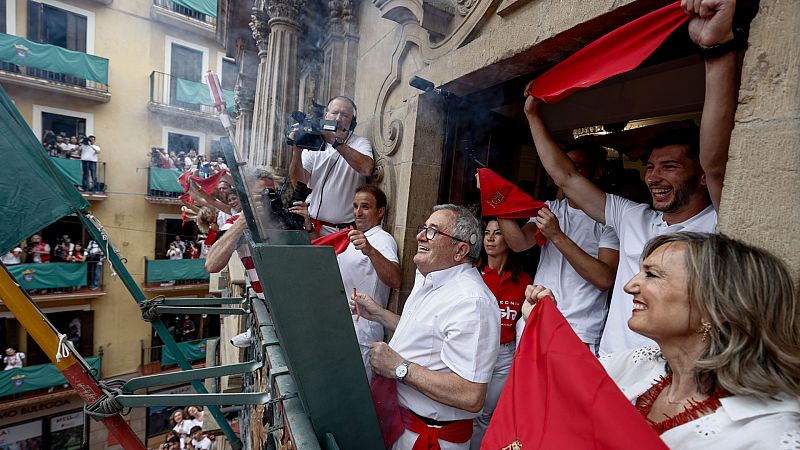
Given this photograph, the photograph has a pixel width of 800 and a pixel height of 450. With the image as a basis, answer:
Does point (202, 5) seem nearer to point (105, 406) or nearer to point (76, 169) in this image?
point (76, 169)

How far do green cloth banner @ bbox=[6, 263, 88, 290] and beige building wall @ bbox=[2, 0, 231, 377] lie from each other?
131 centimetres

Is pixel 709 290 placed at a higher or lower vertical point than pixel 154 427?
higher

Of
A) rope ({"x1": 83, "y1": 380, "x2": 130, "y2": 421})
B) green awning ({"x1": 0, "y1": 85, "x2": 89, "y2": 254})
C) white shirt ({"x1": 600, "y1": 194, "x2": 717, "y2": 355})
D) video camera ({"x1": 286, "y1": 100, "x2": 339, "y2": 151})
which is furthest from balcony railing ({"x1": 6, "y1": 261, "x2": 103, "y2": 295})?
white shirt ({"x1": 600, "y1": 194, "x2": 717, "y2": 355})

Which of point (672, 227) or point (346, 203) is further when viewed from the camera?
point (346, 203)

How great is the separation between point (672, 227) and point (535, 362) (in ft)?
2.98

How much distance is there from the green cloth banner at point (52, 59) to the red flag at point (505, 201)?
16.4m

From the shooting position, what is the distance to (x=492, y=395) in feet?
7.67

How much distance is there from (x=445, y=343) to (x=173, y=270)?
55.3ft

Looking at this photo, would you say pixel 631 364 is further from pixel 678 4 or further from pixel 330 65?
pixel 330 65

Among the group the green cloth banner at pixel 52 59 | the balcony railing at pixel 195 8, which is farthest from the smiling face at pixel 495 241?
the balcony railing at pixel 195 8

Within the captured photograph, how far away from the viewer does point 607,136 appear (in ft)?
14.6

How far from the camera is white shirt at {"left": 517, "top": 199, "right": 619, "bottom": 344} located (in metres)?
2.26

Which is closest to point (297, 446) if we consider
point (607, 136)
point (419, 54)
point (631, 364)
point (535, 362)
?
point (535, 362)

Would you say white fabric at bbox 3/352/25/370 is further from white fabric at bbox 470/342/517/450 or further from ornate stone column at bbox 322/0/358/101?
white fabric at bbox 470/342/517/450
